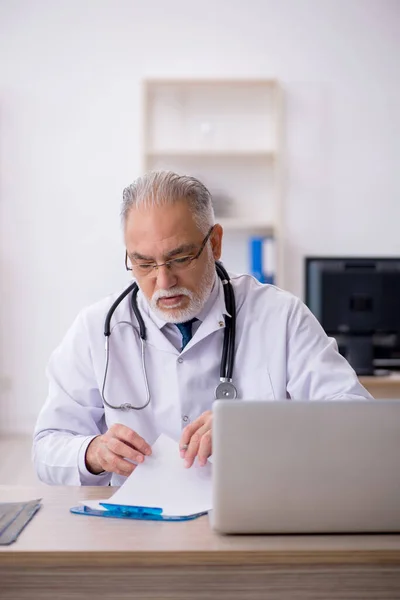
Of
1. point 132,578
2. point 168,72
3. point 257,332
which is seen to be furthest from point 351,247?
point 132,578

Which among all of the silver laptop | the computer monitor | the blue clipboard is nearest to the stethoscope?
the blue clipboard

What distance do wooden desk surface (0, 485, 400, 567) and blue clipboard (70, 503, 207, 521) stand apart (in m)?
0.03

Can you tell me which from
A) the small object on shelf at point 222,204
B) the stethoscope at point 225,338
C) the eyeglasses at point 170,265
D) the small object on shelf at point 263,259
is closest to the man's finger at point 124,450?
the stethoscope at point 225,338

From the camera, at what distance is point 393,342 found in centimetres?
376

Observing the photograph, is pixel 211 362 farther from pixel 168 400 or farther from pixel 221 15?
pixel 221 15

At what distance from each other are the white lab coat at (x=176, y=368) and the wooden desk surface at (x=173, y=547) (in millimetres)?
646

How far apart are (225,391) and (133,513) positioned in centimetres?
55

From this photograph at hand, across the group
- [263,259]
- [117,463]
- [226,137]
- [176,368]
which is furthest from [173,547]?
[226,137]

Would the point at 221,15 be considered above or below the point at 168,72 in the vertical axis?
above

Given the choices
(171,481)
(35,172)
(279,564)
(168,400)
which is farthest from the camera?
(35,172)

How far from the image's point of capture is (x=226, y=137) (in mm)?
4328

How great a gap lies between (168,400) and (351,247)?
2697 millimetres

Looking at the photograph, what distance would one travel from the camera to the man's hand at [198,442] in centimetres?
137

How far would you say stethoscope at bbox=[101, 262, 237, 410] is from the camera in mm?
1792
